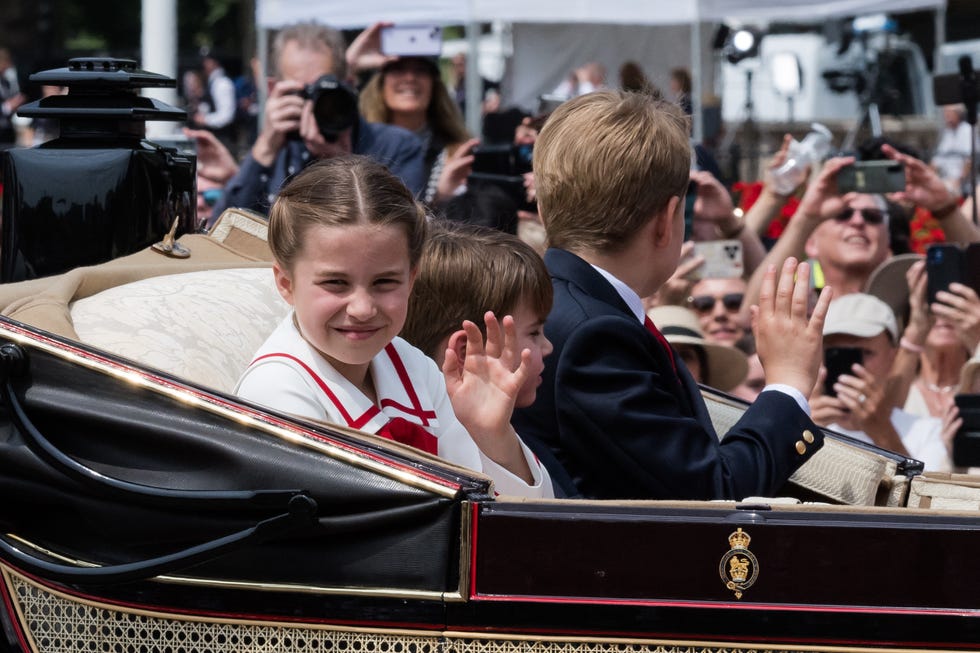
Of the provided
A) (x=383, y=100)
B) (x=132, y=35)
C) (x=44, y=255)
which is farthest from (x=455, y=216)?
(x=132, y=35)

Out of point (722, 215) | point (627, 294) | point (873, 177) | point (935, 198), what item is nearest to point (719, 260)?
point (722, 215)

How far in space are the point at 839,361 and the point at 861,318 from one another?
22 cm

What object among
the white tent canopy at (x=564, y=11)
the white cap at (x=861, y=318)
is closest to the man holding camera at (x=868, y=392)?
the white cap at (x=861, y=318)

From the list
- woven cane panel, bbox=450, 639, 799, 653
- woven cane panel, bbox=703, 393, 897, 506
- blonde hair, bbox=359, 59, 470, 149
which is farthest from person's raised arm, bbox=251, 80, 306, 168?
woven cane panel, bbox=450, 639, 799, 653

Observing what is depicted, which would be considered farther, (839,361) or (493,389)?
(839,361)

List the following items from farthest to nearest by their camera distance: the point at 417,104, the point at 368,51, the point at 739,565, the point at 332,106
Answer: the point at 368,51 → the point at 417,104 → the point at 332,106 → the point at 739,565

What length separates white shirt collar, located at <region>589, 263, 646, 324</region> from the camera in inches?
98.3

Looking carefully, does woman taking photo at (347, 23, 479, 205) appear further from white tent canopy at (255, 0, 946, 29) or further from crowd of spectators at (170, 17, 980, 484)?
white tent canopy at (255, 0, 946, 29)

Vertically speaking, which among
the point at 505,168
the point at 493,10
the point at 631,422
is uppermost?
the point at 493,10

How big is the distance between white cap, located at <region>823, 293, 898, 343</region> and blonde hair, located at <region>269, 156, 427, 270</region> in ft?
7.24

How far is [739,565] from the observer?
6.01ft

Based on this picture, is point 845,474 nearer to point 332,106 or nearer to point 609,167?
point 609,167

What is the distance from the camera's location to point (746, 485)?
2.36 metres

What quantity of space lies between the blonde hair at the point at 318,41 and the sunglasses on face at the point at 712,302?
4.77 feet
